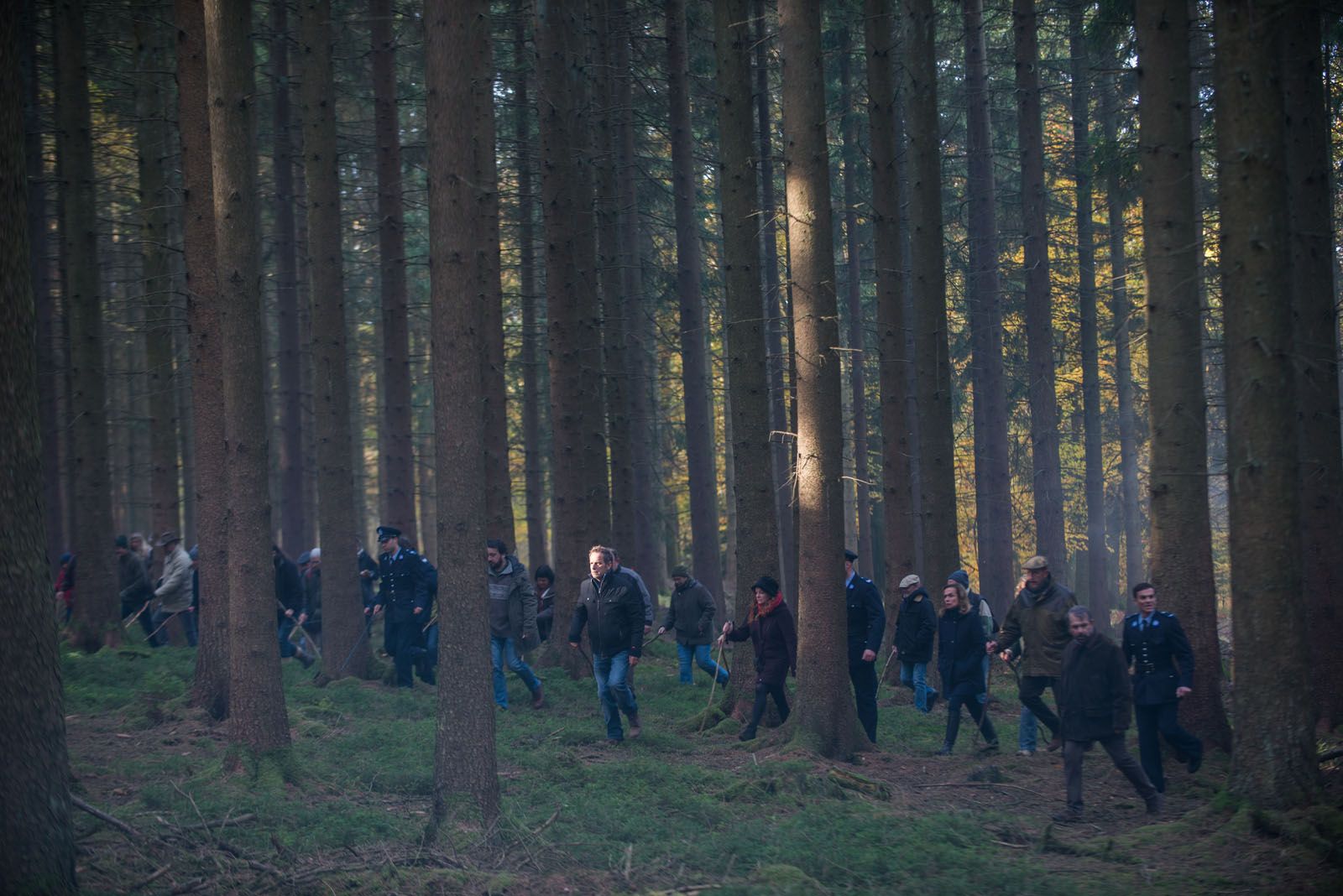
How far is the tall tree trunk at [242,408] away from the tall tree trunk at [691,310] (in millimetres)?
8698

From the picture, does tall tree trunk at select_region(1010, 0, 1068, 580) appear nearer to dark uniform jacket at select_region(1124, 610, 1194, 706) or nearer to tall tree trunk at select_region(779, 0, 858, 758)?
tall tree trunk at select_region(779, 0, 858, 758)

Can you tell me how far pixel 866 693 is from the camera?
12922 millimetres

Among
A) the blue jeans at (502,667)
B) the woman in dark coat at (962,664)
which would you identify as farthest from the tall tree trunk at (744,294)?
the blue jeans at (502,667)

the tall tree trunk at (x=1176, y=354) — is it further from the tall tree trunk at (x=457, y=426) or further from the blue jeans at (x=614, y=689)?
the tall tree trunk at (x=457, y=426)

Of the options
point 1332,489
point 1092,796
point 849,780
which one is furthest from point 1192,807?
point 1332,489

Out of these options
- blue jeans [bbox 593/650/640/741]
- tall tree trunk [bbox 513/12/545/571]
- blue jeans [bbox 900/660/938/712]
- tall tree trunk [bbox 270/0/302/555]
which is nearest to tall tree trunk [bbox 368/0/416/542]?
tall tree trunk [bbox 270/0/302/555]

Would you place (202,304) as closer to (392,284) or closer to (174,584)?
(392,284)

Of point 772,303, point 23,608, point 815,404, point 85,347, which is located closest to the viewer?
point 23,608

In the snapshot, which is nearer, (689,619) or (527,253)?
(689,619)

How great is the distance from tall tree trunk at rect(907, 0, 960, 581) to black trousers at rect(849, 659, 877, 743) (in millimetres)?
4079

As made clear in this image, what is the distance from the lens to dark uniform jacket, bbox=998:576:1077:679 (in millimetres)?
11609

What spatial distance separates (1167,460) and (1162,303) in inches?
61.8

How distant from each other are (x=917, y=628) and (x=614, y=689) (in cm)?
393

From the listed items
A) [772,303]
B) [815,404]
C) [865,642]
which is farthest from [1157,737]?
[772,303]
